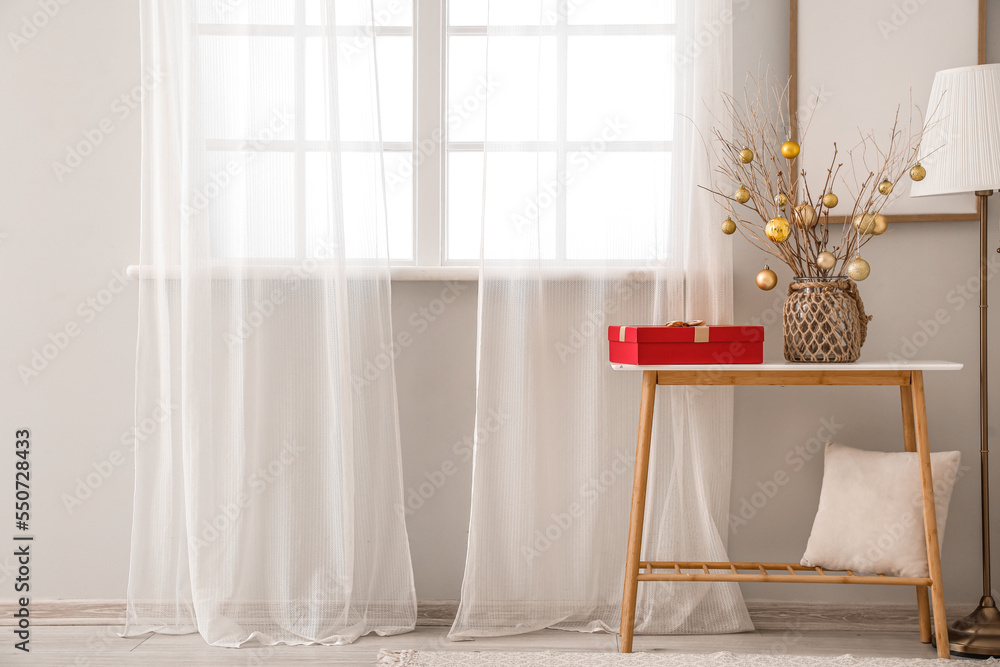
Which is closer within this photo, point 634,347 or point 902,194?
point 634,347

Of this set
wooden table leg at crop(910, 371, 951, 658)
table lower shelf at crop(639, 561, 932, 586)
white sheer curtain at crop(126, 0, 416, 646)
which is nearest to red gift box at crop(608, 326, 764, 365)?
wooden table leg at crop(910, 371, 951, 658)

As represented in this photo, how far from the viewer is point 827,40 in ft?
5.99

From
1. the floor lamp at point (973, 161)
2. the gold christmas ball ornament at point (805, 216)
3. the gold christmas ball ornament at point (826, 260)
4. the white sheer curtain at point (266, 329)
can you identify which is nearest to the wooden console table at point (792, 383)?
the floor lamp at point (973, 161)

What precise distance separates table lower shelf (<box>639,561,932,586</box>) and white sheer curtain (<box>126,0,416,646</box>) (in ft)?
2.09

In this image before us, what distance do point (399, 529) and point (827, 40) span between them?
1.69 m

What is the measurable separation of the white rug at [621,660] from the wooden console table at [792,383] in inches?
2.3

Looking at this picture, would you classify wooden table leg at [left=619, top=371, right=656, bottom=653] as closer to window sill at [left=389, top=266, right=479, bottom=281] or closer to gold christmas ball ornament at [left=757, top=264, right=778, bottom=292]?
gold christmas ball ornament at [left=757, top=264, right=778, bottom=292]

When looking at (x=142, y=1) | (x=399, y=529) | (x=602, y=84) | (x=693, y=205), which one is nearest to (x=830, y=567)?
(x=693, y=205)

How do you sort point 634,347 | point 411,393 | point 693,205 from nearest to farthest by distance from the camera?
point 634,347 → point 693,205 → point 411,393

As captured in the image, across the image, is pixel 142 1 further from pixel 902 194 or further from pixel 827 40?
pixel 902 194

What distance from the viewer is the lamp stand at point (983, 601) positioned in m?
1.62

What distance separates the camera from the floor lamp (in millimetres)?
1547

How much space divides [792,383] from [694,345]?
25 centimetres

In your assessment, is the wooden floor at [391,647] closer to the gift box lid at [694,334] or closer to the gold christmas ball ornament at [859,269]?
the gift box lid at [694,334]
